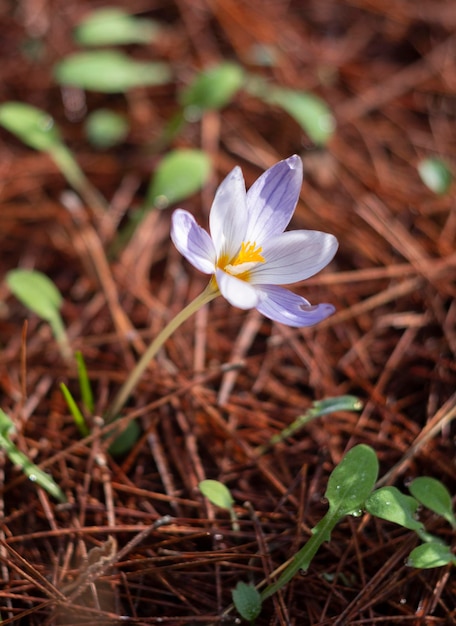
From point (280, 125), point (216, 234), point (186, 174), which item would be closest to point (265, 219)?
point (216, 234)

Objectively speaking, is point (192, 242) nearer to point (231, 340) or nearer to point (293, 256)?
point (293, 256)

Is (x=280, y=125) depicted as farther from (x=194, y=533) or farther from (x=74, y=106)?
(x=194, y=533)

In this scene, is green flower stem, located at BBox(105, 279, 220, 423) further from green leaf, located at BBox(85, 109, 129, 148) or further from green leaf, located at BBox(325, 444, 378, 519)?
green leaf, located at BBox(85, 109, 129, 148)

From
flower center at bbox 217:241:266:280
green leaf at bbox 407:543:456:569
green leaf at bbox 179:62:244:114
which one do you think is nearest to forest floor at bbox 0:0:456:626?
green leaf at bbox 407:543:456:569

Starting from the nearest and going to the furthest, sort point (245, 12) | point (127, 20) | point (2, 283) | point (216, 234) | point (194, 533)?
point (216, 234)
point (194, 533)
point (2, 283)
point (127, 20)
point (245, 12)

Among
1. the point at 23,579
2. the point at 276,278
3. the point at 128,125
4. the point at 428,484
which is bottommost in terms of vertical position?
the point at 23,579

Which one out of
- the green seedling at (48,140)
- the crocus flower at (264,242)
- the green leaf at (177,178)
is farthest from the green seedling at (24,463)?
the green seedling at (48,140)
